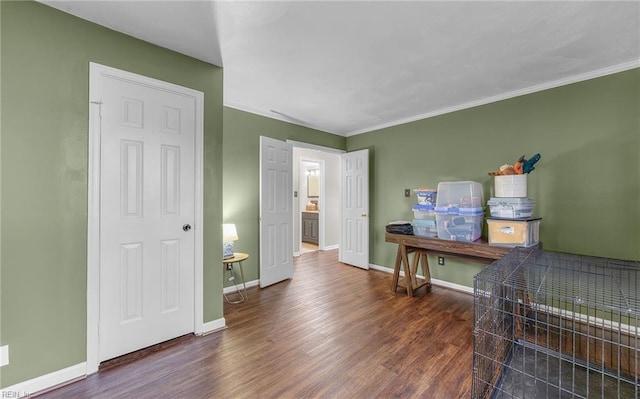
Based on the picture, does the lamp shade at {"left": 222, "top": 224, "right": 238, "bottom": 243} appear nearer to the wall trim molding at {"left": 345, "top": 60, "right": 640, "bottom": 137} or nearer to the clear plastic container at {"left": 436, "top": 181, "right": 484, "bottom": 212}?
the clear plastic container at {"left": 436, "top": 181, "right": 484, "bottom": 212}

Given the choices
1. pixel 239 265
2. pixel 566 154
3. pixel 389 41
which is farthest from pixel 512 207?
pixel 239 265

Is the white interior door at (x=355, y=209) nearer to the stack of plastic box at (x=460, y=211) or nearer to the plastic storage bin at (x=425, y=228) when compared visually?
the plastic storage bin at (x=425, y=228)

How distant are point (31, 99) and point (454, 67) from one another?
3.23m

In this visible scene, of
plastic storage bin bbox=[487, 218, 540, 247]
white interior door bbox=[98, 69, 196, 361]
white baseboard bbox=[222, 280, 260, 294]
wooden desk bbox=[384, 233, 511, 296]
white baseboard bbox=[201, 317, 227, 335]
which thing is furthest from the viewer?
white baseboard bbox=[222, 280, 260, 294]

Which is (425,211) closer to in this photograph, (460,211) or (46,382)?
(460,211)

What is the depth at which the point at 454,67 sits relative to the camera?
2535 mm

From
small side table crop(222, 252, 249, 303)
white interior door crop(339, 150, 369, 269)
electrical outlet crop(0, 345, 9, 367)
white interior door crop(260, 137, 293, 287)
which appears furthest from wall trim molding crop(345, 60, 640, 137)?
electrical outlet crop(0, 345, 9, 367)

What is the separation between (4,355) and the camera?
1.62 meters

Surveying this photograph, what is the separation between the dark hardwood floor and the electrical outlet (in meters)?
0.31

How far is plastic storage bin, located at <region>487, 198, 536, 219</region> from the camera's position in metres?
2.62

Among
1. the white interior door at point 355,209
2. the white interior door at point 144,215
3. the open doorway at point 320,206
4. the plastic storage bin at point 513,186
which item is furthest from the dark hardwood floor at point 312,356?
the open doorway at point 320,206

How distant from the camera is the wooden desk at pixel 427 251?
2.74 meters

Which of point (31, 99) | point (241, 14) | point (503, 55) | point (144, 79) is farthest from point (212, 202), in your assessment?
point (503, 55)

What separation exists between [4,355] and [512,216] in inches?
156
